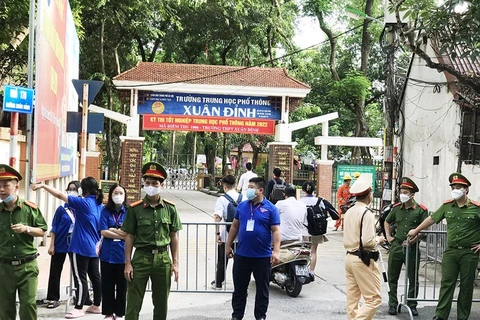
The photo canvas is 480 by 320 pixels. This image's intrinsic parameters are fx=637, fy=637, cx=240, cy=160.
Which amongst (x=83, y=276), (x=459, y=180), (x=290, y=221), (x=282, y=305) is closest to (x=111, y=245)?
(x=83, y=276)

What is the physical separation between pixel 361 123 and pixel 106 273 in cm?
2387

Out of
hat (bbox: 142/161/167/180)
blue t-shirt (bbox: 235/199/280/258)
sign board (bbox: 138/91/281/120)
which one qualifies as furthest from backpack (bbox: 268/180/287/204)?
sign board (bbox: 138/91/281/120)

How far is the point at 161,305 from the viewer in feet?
21.4

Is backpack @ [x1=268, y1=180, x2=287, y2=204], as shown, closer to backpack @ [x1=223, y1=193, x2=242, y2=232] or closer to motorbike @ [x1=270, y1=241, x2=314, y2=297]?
motorbike @ [x1=270, y1=241, x2=314, y2=297]

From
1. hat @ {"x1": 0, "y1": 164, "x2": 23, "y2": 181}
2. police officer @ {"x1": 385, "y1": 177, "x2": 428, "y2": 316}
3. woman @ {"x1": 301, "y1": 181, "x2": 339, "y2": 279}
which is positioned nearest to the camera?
hat @ {"x1": 0, "y1": 164, "x2": 23, "y2": 181}

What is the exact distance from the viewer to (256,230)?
7.51 meters

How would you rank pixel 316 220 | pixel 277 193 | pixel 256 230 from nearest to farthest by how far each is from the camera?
pixel 256 230, pixel 316 220, pixel 277 193

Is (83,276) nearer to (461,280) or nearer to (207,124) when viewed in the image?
(461,280)

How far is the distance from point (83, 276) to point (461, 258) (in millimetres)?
4679

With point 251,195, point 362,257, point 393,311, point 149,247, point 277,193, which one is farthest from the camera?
point 277,193

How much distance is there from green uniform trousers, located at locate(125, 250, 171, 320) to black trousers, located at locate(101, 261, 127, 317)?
0.86 m

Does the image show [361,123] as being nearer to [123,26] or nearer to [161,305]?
[123,26]

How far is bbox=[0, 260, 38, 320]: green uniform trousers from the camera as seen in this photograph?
613cm

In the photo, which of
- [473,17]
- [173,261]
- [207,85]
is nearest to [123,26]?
[207,85]
